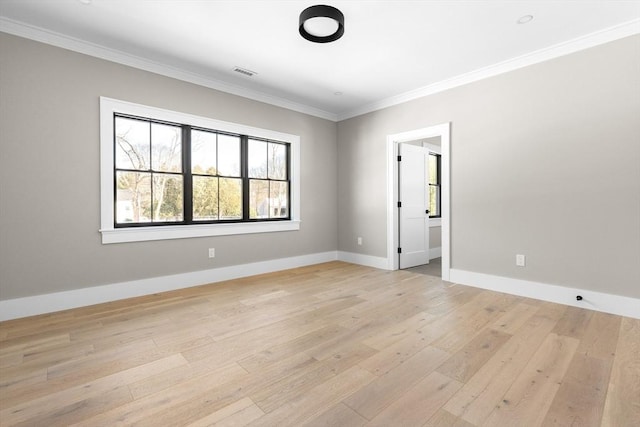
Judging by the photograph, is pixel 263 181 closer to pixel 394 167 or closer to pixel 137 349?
pixel 394 167

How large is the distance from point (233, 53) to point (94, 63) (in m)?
1.47

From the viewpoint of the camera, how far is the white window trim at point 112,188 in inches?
128

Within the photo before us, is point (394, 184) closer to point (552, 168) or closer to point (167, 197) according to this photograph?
point (552, 168)

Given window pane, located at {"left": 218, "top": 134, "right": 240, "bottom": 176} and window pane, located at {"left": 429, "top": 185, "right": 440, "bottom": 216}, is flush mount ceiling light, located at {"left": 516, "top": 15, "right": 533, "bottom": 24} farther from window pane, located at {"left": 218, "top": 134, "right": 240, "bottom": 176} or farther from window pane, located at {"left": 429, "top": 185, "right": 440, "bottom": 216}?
window pane, located at {"left": 429, "top": 185, "right": 440, "bottom": 216}

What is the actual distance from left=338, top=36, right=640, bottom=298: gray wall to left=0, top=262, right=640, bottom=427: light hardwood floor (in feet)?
1.77

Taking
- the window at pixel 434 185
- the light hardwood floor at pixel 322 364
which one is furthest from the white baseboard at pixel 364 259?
the window at pixel 434 185

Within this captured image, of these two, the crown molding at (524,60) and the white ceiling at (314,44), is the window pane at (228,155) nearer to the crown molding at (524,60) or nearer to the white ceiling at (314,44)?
the white ceiling at (314,44)

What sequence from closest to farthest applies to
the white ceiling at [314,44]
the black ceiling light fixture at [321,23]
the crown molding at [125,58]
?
the black ceiling light fixture at [321,23], the white ceiling at [314,44], the crown molding at [125,58]

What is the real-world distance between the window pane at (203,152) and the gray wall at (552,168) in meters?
2.99

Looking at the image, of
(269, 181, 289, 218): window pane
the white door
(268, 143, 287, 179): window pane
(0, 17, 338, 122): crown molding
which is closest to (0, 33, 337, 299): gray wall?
(0, 17, 338, 122): crown molding

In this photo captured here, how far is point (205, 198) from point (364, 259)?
9.24 ft

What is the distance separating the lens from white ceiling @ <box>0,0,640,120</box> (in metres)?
2.58

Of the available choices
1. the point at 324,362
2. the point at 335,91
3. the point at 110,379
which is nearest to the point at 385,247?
the point at 335,91

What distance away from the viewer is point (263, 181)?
187 inches
